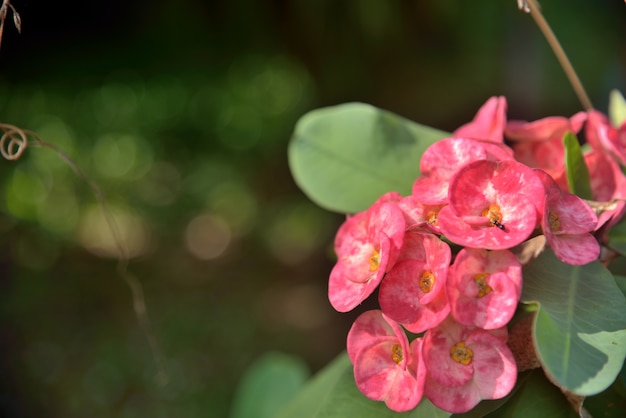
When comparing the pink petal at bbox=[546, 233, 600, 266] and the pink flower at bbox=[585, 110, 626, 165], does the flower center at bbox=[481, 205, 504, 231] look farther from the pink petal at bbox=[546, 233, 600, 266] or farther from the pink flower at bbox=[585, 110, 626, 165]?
the pink flower at bbox=[585, 110, 626, 165]

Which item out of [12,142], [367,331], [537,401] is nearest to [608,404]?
[537,401]

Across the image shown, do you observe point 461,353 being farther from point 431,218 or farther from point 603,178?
point 603,178

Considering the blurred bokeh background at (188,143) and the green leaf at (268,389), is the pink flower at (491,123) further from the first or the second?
the blurred bokeh background at (188,143)

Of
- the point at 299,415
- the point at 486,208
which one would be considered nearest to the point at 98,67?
the point at 299,415

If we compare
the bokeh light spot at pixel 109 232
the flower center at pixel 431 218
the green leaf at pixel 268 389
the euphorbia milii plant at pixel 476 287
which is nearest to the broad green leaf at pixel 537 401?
the euphorbia milii plant at pixel 476 287

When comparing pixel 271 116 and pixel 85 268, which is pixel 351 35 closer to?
pixel 271 116
